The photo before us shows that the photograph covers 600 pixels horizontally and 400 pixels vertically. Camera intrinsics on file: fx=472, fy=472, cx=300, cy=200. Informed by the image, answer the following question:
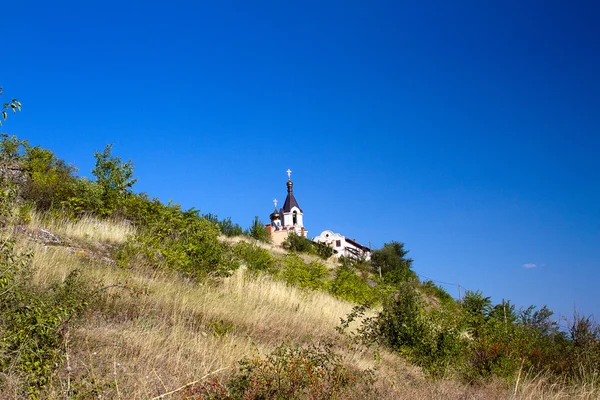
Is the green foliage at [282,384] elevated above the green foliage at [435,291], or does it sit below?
below

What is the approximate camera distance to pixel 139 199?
15359 mm

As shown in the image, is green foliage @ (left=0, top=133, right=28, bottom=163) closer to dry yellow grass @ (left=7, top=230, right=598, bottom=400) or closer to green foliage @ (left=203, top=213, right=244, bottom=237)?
dry yellow grass @ (left=7, top=230, right=598, bottom=400)

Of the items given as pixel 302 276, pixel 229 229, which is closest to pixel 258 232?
pixel 229 229

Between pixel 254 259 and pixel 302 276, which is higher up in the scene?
pixel 254 259

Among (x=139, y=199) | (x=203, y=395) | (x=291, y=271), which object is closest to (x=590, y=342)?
(x=291, y=271)

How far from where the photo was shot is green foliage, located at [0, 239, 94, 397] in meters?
4.10

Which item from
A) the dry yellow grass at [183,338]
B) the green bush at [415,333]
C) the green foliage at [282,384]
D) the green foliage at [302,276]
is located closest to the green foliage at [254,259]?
the green foliage at [302,276]

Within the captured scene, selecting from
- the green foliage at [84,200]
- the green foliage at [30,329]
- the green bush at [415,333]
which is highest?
the green foliage at [84,200]

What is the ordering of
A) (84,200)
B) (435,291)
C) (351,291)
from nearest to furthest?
(84,200) → (351,291) → (435,291)

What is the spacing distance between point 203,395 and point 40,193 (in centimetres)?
1203

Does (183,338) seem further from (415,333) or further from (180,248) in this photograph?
(180,248)

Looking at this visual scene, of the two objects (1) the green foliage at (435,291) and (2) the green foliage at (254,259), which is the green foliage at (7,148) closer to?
(2) the green foliage at (254,259)

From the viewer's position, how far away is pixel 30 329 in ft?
14.4

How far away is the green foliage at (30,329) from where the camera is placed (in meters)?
4.10
